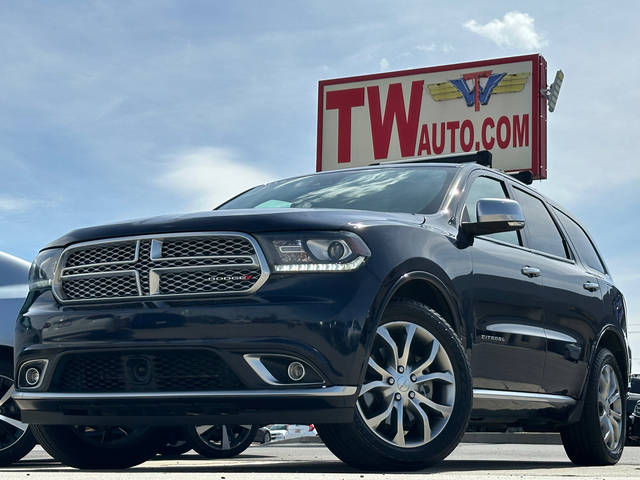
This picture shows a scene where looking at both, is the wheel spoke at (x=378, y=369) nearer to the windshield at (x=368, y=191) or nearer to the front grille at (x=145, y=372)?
the front grille at (x=145, y=372)

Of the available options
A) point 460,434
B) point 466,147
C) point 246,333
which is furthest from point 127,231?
point 466,147

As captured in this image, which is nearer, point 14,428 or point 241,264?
point 241,264

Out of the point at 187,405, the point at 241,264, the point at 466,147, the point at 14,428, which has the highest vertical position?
the point at 466,147

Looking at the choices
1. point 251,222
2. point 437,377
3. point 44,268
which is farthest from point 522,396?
point 44,268

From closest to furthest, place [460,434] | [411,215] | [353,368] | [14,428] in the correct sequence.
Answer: [353,368] < [460,434] < [411,215] < [14,428]

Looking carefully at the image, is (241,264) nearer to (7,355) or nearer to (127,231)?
(127,231)

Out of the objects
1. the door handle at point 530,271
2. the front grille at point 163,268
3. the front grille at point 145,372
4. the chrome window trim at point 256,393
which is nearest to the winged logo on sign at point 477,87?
the door handle at point 530,271

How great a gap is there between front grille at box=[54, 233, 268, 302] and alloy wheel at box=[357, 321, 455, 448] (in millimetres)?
683

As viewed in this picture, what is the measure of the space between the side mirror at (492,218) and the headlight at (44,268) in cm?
213

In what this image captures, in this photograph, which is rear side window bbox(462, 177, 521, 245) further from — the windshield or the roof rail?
the roof rail

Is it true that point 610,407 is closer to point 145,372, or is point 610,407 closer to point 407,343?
point 407,343

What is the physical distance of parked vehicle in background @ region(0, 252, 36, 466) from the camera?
24.0 feet

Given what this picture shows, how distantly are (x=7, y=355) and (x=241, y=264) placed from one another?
3.29 meters

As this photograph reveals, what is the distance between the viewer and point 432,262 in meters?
5.35
